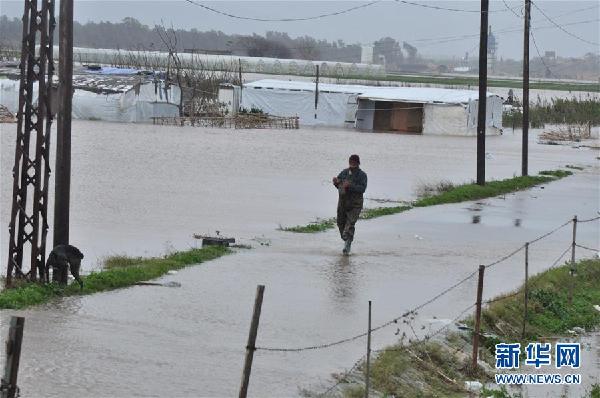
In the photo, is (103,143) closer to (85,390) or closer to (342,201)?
(342,201)

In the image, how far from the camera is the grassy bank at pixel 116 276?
42.9 ft

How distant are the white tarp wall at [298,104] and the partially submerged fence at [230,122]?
14.3 feet

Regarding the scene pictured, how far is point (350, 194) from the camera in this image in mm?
17766

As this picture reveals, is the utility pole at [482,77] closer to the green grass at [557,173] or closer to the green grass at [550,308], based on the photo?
the green grass at [557,173]

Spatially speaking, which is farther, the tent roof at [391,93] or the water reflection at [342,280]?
the tent roof at [391,93]

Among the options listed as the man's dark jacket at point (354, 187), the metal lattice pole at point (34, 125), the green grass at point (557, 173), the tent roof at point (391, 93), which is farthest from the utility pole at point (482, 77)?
the tent roof at point (391, 93)

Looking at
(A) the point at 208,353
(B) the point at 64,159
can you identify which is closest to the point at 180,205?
(B) the point at 64,159

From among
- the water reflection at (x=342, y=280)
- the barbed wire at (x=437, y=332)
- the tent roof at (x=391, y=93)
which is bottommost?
the barbed wire at (x=437, y=332)

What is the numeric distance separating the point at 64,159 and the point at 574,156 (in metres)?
41.2

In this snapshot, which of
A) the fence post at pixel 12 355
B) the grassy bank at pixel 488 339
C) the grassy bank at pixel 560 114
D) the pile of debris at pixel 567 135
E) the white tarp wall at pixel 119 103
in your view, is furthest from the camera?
the grassy bank at pixel 560 114

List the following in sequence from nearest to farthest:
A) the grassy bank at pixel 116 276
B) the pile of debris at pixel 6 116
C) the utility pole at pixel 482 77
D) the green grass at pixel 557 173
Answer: the grassy bank at pixel 116 276
the utility pole at pixel 482 77
the green grass at pixel 557 173
the pile of debris at pixel 6 116

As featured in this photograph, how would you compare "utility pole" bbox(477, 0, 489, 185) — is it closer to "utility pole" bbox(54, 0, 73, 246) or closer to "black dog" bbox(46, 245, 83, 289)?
"utility pole" bbox(54, 0, 73, 246)

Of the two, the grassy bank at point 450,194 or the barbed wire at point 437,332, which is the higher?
the grassy bank at point 450,194

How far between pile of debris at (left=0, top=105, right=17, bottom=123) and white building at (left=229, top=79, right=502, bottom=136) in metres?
15.8
